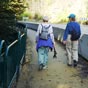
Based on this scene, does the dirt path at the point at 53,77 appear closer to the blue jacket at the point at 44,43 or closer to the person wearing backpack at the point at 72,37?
the person wearing backpack at the point at 72,37

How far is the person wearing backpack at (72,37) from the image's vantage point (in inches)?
528

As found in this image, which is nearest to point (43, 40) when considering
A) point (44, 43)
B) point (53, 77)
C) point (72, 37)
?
point (44, 43)

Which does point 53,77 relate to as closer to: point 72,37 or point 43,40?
point 43,40

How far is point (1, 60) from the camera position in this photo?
686cm

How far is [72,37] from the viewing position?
44.2 ft

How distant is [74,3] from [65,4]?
2135 mm

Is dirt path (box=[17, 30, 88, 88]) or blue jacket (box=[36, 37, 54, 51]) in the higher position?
blue jacket (box=[36, 37, 54, 51])

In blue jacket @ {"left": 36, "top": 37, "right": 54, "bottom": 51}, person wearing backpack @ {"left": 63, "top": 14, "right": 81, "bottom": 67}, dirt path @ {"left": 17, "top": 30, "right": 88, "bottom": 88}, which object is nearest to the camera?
dirt path @ {"left": 17, "top": 30, "right": 88, "bottom": 88}

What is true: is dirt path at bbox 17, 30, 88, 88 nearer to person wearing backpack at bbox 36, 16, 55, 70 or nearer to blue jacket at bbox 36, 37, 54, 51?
person wearing backpack at bbox 36, 16, 55, 70

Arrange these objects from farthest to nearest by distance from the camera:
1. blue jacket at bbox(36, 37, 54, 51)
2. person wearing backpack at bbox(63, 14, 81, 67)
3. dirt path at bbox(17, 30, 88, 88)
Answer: person wearing backpack at bbox(63, 14, 81, 67), blue jacket at bbox(36, 37, 54, 51), dirt path at bbox(17, 30, 88, 88)

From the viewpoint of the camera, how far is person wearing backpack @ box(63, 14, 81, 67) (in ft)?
44.0

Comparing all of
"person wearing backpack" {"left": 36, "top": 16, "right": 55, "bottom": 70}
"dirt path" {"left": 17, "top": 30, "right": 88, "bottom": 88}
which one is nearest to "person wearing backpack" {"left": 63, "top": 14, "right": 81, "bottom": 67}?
"dirt path" {"left": 17, "top": 30, "right": 88, "bottom": 88}

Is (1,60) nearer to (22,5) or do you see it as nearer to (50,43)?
(50,43)

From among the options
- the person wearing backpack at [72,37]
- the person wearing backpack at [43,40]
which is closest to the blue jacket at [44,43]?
the person wearing backpack at [43,40]
